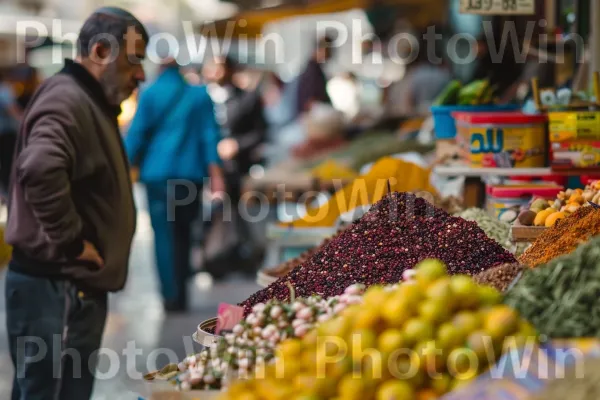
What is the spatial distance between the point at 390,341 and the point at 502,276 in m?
0.65

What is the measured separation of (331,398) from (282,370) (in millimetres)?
149

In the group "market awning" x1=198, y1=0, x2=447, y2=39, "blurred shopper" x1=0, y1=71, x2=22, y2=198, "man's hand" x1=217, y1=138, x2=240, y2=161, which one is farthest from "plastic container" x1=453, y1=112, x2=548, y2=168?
"market awning" x1=198, y1=0, x2=447, y2=39

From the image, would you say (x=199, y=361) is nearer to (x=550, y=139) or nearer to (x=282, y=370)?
(x=282, y=370)

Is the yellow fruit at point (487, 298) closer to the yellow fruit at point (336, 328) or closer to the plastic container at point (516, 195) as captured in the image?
the yellow fruit at point (336, 328)

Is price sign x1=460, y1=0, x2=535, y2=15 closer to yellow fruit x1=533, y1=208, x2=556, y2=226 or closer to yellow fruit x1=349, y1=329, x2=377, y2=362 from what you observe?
yellow fruit x1=533, y1=208, x2=556, y2=226

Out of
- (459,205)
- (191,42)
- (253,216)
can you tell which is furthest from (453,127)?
(191,42)

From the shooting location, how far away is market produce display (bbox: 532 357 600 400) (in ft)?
6.51

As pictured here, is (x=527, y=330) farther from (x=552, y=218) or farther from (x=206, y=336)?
(x=552, y=218)

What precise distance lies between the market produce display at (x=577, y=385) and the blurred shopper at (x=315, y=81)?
397 inches

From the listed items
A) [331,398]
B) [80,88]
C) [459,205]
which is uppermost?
[80,88]

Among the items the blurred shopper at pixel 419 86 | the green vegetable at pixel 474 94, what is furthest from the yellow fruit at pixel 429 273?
the blurred shopper at pixel 419 86

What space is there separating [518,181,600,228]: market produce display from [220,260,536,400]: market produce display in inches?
64.5

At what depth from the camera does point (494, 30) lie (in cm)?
1174

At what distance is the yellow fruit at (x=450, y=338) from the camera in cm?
227
